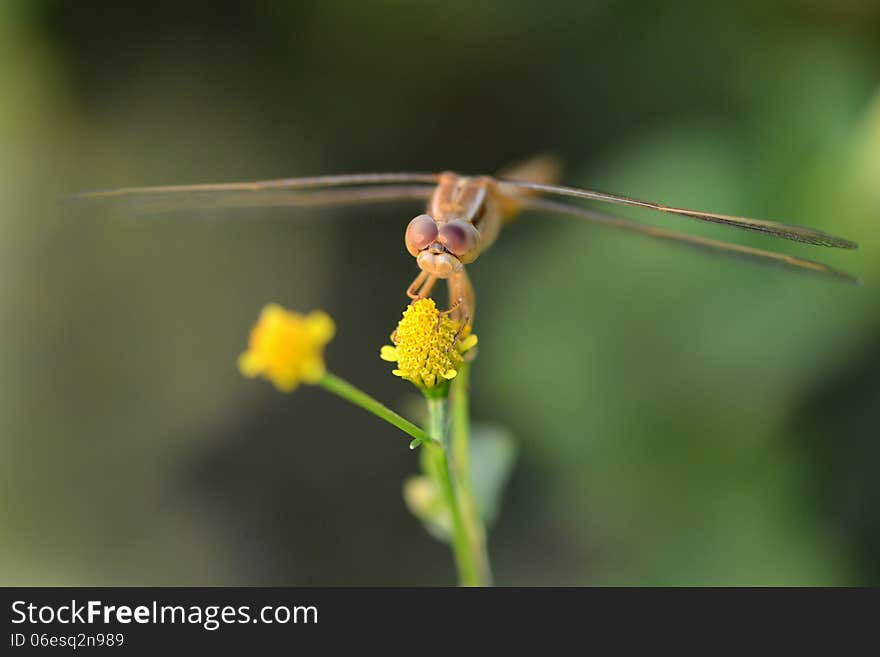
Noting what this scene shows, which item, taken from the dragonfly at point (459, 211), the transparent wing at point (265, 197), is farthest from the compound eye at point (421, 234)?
the transparent wing at point (265, 197)

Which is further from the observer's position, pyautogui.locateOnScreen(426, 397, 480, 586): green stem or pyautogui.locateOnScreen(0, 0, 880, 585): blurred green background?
pyautogui.locateOnScreen(0, 0, 880, 585): blurred green background

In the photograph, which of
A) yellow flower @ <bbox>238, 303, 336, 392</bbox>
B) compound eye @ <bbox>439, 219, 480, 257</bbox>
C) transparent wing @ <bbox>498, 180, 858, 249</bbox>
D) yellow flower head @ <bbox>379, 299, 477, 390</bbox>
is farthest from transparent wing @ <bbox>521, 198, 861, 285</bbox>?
yellow flower @ <bbox>238, 303, 336, 392</bbox>

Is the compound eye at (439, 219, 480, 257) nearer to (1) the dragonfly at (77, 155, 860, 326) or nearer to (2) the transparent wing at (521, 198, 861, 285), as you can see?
(1) the dragonfly at (77, 155, 860, 326)

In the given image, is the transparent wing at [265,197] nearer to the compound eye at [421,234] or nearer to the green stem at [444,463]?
the compound eye at [421,234]

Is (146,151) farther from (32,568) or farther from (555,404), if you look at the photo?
(555,404)

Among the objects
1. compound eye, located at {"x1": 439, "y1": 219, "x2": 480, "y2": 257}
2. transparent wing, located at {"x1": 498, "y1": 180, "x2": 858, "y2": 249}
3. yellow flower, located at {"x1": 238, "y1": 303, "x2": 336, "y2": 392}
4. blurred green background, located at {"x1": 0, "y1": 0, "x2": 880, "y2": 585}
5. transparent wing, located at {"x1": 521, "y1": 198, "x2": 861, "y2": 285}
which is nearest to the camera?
transparent wing, located at {"x1": 498, "y1": 180, "x2": 858, "y2": 249}

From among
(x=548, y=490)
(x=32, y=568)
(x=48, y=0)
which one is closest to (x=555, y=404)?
(x=548, y=490)

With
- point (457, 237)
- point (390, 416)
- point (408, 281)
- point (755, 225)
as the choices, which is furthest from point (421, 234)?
point (408, 281)
